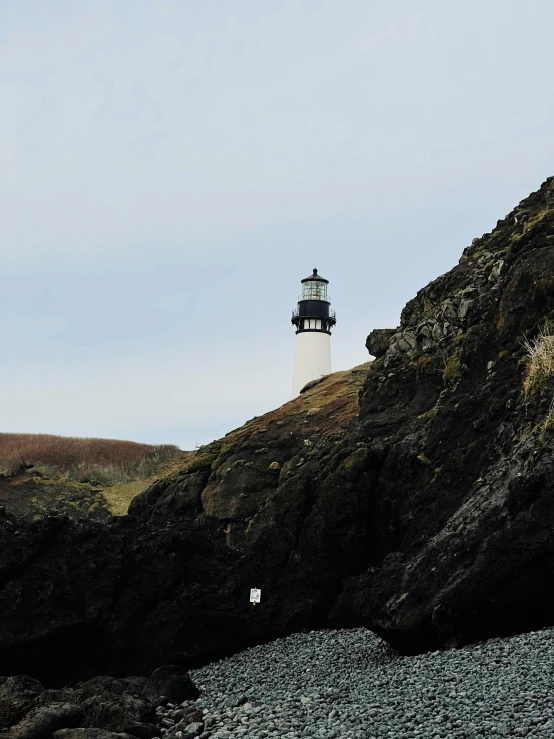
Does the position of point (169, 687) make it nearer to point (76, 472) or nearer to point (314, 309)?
point (76, 472)

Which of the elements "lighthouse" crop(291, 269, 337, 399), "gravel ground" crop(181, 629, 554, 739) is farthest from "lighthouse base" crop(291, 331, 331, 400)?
"gravel ground" crop(181, 629, 554, 739)

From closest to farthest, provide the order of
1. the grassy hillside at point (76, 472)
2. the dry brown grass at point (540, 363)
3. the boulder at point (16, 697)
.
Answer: the boulder at point (16, 697), the dry brown grass at point (540, 363), the grassy hillside at point (76, 472)

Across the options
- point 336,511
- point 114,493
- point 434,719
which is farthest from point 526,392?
point 114,493

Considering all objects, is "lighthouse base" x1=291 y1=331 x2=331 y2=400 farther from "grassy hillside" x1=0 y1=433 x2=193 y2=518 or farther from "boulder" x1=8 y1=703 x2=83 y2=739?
"boulder" x1=8 y1=703 x2=83 y2=739

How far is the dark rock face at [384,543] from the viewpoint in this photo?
17609mm

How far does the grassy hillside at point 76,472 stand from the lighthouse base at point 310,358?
10.6 m

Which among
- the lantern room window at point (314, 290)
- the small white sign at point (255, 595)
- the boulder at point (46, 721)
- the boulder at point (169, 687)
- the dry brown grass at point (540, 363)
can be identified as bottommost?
the boulder at point (46, 721)

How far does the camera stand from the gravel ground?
44.1 ft

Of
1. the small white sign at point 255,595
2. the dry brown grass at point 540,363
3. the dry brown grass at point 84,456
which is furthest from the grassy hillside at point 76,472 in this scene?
the dry brown grass at point 540,363

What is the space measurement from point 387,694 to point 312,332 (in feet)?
179

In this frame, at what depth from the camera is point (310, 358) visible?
68.6 metres

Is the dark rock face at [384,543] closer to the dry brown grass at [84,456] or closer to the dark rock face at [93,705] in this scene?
the dark rock face at [93,705]

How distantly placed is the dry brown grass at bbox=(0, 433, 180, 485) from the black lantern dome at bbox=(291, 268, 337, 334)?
1387 centimetres

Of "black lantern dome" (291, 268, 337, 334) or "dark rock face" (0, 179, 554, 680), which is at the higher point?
"black lantern dome" (291, 268, 337, 334)
